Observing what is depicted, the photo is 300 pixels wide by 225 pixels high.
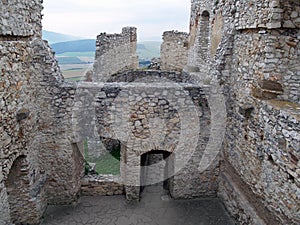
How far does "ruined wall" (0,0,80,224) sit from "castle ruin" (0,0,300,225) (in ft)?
0.07

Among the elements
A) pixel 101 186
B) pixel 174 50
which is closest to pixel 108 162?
pixel 101 186

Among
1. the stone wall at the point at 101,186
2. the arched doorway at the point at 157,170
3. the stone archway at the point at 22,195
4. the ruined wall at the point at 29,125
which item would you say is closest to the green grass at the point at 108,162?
the arched doorway at the point at 157,170

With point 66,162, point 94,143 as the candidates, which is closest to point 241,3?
point 66,162

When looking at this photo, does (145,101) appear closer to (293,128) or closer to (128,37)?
(293,128)

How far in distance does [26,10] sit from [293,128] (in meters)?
5.16

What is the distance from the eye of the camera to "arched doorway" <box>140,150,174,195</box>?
22.9ft

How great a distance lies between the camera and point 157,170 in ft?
26.3

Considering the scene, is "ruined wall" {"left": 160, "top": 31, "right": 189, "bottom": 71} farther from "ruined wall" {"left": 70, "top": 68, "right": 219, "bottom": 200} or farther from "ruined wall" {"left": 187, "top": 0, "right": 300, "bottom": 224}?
"ruined wall" {"left": 70, "top": 68, "right": 219, "bottom": 200}

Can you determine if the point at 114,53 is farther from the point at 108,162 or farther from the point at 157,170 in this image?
the point at 157,170

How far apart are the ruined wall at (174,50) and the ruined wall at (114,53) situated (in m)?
1.51

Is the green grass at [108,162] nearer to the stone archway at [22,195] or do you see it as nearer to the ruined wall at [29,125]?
the ruined wall at [29,125]

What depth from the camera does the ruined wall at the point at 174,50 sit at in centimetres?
1186

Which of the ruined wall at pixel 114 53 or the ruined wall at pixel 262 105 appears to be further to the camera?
the ruined wall at pixel 114 53

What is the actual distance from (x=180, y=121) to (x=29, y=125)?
325 cm
